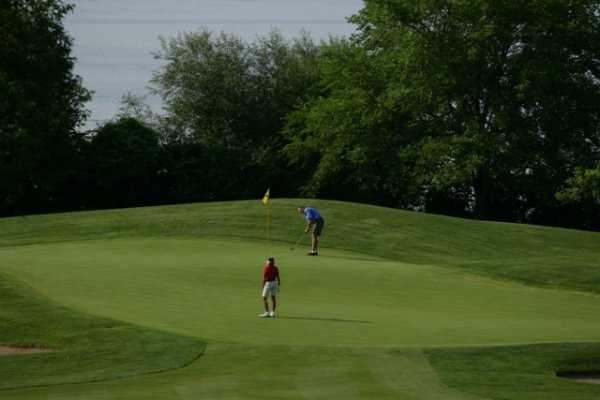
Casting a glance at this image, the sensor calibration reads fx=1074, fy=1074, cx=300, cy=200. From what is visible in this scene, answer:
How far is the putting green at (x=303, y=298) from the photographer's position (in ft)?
80.7

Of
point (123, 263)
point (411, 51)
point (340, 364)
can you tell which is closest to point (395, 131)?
point (411, 51)

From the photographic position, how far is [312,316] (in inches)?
1080

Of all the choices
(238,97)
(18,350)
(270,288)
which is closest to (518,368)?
(270,288)

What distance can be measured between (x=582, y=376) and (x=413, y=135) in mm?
45960

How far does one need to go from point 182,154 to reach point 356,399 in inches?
2408

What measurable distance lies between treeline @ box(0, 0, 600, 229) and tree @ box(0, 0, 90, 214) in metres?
0.18

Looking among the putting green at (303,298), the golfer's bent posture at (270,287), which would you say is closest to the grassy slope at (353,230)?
the putting green at (303,298)

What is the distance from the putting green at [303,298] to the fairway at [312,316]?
0.20 ft

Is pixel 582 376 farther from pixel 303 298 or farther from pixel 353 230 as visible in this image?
pixel 353 230

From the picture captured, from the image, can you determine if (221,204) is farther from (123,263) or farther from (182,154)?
(182,154)

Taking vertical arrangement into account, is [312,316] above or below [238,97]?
below

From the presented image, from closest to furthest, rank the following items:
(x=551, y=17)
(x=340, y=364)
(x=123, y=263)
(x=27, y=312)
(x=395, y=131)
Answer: (x=340, y=364) < (x=27, y=312) < (x=123, y=263) < (x=551, y=17) < (x=395, y=131)

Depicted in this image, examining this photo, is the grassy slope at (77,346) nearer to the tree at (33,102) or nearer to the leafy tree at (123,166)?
the tree at (33,102)

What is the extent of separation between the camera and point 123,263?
36.2m
